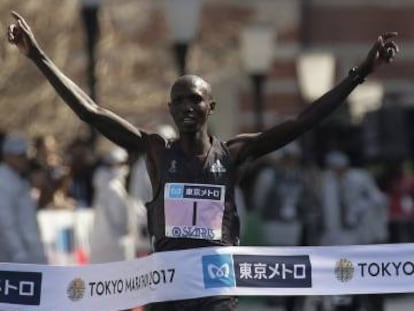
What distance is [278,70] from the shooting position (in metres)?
41.5

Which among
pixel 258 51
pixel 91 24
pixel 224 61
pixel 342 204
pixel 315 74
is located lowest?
pixel 342 204

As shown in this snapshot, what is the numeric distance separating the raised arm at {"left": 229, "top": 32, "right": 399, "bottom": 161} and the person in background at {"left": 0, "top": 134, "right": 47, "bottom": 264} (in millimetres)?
4309

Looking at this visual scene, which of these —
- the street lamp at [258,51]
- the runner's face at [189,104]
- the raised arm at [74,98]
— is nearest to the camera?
the runner's face at [189,104]

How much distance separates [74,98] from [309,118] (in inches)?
44.5

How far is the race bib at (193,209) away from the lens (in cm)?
694

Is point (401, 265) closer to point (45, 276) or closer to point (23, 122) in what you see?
point (45, 276)

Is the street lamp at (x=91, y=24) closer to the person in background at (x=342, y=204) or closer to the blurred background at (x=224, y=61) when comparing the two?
the blurred background at (x=224, y=61)

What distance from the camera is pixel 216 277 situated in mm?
7230

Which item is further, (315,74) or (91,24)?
(315,74)

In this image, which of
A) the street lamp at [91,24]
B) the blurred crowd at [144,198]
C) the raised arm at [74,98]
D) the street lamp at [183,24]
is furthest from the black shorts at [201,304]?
the street lamp at [183,24]

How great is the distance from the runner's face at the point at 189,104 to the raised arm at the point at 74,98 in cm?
37

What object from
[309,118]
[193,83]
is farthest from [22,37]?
[309,118]

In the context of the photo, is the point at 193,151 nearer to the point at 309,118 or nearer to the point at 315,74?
the point at 309,118

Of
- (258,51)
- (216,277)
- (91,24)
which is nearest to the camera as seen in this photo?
(216,277)
